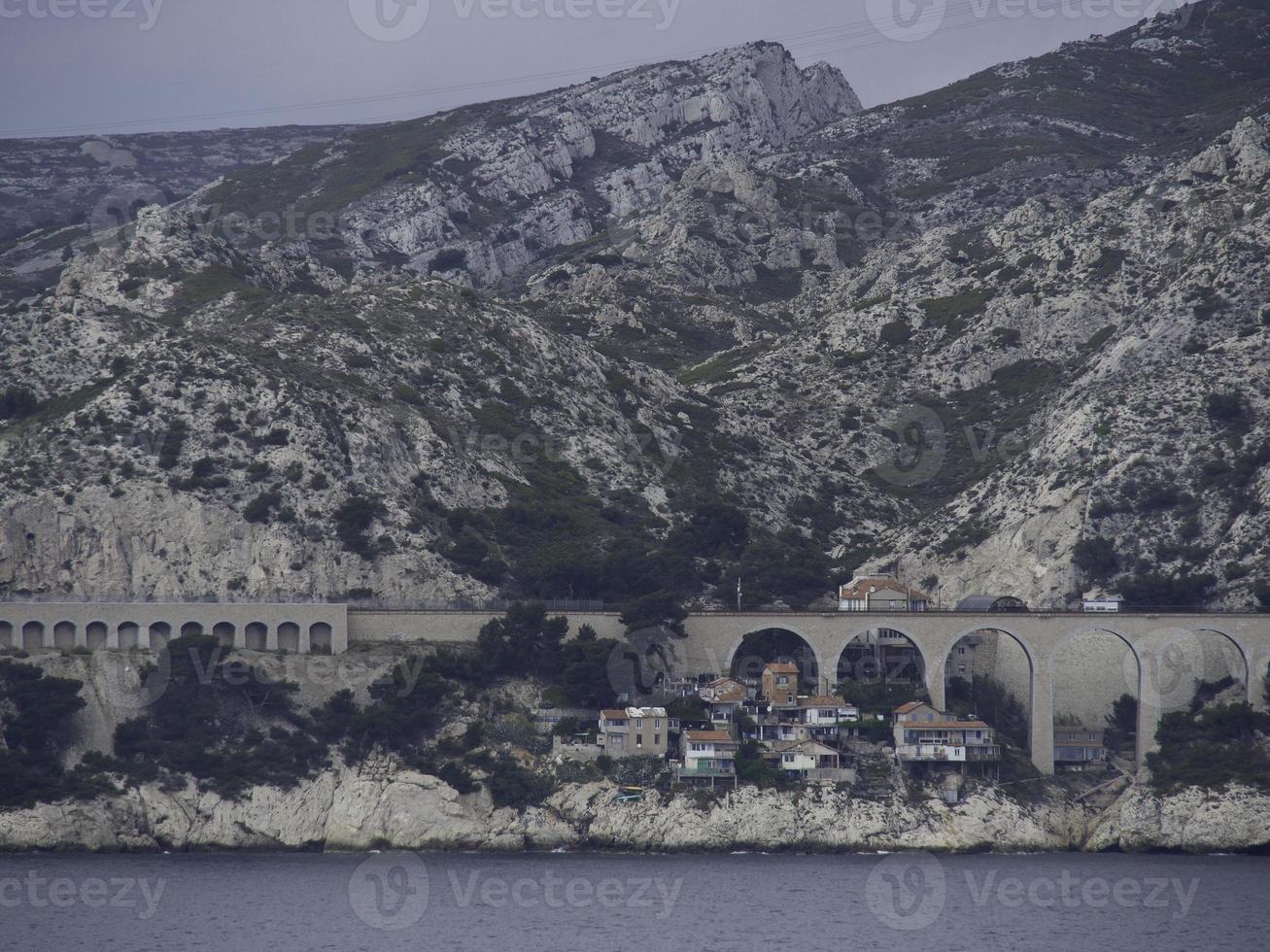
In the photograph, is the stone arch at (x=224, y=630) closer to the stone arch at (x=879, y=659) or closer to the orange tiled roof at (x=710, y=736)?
the orange tiled roof at (x=710, y=736)

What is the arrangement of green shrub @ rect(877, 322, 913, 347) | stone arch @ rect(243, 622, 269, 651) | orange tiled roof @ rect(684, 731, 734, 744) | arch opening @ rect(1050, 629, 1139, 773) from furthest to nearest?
green shrub @ rect(877, 322, 913, 347) → arch opening @ rect(1050, 629, 1139, 773) → stone arch @ rect(243, 622, 269, 651) → orange tiled roof @ rect(684, 731, 734, 744)

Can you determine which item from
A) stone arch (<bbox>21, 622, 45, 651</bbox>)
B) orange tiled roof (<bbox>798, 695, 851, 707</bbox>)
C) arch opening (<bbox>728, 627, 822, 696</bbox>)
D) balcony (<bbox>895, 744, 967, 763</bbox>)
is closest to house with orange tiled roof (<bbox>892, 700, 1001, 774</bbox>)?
balcony (<bbox>895, 744, 967, 763</bbox>)

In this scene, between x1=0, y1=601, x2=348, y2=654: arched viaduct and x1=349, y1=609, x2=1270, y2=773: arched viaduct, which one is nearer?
x1=0, y1=601, x2=348, y2=654: arched viaduct

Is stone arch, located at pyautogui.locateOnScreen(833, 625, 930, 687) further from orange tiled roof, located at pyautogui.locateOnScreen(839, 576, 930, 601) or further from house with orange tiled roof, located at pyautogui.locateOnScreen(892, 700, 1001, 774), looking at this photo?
house with orange tiled roof, located at pyautogui.locateOnScreen(892, 700, 1001, 774)

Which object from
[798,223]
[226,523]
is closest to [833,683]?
[226,523]

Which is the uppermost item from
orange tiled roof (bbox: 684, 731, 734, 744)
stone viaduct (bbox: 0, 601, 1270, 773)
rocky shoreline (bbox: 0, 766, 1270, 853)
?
stone viaduct (bbox: 0, 601, 1270, 773)

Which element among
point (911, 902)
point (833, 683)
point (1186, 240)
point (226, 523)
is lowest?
point (911, 902)

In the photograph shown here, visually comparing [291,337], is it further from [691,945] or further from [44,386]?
[691,945]
